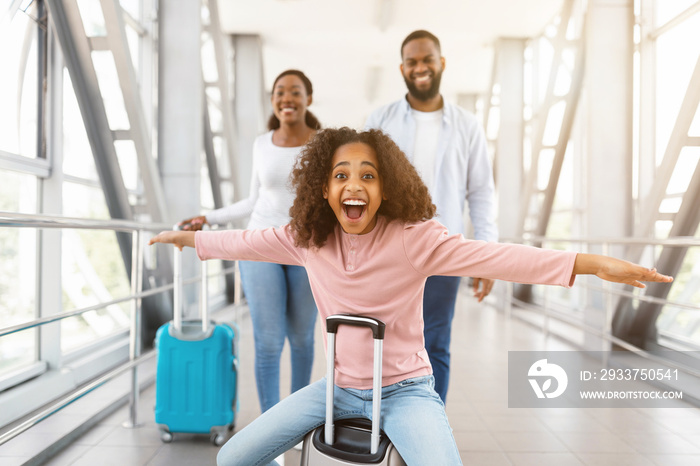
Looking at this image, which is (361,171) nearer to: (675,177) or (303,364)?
(303,364)

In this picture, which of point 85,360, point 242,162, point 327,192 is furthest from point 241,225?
point 327,192

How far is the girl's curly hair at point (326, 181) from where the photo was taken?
138cm

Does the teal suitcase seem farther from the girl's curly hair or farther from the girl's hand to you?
the girl's curly hair

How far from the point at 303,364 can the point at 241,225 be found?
446cm

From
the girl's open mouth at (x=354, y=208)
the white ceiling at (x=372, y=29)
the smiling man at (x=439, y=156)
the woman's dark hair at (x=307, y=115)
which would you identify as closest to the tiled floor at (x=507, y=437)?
the smiling man at (x=439, y=156)

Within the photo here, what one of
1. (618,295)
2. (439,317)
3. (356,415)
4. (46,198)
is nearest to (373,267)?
(356,415)

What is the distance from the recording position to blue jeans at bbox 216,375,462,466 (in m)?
1.18

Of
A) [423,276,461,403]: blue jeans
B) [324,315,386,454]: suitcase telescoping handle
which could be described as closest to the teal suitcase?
[423,276,461,403]: blue jeans

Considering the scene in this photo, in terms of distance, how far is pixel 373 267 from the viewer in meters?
1.35

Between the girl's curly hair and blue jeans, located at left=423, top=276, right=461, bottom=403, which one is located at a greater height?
the girl's curly hair

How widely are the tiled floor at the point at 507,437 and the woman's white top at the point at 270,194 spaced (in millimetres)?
941

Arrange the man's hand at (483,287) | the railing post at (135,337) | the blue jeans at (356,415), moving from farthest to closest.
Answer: the railing post at (135,337) → the man's hand at (483,287) → the blue jeans at (356,415)

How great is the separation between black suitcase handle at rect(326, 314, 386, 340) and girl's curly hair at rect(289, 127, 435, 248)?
251 mm

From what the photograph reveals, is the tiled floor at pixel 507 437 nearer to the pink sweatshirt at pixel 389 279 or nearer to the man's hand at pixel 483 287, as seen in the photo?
the man's hand at pixel 483 287
